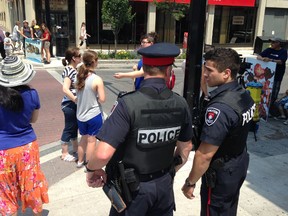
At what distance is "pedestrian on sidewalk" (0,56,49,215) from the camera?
9.35 feet

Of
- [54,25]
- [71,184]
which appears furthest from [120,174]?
[54,25]

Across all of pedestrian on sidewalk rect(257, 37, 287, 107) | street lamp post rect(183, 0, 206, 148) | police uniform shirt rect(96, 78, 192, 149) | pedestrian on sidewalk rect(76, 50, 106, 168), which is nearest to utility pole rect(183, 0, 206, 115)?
street lamp post rect(183, 0, 206, 148)

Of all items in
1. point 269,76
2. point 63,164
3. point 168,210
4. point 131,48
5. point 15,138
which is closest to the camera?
point 168,210

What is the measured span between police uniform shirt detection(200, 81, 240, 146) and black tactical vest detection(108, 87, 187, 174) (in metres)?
0.26

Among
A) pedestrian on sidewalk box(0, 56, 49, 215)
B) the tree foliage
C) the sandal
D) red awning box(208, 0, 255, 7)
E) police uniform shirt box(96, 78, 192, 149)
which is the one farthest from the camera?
red awning box(208, 0, 255, 7)

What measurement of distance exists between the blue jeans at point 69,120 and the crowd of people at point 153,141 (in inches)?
71.3

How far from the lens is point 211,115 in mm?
2508

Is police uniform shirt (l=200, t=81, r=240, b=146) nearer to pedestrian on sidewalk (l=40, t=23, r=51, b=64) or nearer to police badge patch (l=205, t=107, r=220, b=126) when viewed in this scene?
police badge patch (l=205, t=107, r=220, b=126)

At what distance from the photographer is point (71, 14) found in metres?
21.9

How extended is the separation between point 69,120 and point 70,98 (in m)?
0.50

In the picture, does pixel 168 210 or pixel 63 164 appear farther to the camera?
pixel 63 164

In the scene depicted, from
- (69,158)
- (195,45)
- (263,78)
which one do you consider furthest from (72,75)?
(263,78)

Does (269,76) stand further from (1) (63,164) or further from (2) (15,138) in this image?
(2) (15,138)

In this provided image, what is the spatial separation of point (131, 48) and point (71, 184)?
19.9 m
